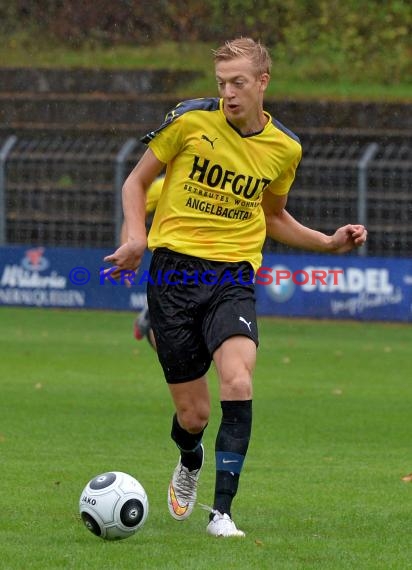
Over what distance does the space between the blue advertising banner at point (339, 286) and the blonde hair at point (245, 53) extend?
13.8 m

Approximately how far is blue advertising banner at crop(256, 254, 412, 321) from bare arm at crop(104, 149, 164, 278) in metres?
13.9

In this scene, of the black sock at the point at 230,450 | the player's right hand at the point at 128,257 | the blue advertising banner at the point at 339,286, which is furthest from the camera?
the blue advertising banner at the point at 339,286

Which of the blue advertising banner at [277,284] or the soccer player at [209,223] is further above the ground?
the soccer player at [209,223]

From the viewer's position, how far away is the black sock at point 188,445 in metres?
6.93

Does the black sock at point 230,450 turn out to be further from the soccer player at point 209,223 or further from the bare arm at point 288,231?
the bare arm at point 288,231

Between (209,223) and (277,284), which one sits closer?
(209,223)

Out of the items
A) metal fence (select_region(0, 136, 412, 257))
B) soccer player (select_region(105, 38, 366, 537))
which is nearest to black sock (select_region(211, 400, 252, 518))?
soccer player (select_region(105, 38, 366, 537))

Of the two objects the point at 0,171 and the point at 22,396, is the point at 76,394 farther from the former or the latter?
the point at 0,171

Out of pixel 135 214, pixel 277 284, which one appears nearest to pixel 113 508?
pixel 135 214

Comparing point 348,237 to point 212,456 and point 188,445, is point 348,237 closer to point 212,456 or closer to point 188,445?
point 188,445

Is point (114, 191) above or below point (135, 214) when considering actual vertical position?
below

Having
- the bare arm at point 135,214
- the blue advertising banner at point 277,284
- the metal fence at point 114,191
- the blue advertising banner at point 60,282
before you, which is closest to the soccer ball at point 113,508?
the bare arm at point 135,214

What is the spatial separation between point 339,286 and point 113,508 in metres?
15.0

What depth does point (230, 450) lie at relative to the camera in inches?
247
